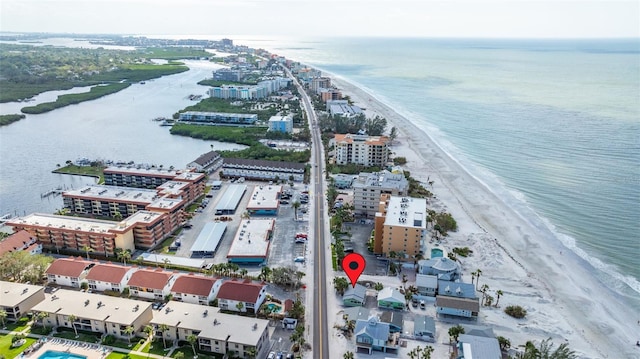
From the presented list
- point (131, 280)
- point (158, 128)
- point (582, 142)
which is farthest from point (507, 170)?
point (158, 128)

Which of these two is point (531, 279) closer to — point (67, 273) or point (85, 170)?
point (67, 273)

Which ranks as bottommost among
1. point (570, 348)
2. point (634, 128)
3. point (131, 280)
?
point (570, 348)

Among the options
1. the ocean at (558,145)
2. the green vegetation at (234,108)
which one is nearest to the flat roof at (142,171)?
the green vegetation at (234,108)

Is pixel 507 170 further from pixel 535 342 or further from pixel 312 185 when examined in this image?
pixel 535 342

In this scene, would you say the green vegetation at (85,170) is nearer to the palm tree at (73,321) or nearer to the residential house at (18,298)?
the residential house at (18,298)

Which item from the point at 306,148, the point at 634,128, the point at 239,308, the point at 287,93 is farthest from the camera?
the point at 287,93

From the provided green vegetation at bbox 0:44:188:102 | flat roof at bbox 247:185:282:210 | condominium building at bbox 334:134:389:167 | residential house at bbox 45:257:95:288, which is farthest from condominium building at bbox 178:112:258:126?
residential house at bbox 45:257:95:288
